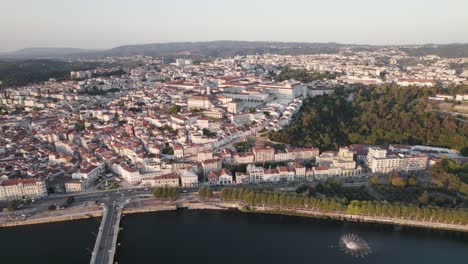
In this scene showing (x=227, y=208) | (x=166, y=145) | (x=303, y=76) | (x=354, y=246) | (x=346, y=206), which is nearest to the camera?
(x=354, y=246)

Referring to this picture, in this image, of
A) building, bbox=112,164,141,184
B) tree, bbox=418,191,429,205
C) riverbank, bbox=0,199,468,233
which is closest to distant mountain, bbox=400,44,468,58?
tree, bbox=418,191,429,205

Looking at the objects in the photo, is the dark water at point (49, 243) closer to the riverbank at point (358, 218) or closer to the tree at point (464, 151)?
the riverbank at point (358, 218)

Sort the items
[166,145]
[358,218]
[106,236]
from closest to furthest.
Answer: [106,236]
[358,218]
[166,145]

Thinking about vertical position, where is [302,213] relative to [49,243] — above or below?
above

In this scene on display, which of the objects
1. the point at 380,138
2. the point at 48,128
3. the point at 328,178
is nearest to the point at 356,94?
the point at 380,138

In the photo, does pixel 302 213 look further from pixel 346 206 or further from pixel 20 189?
pixel 20 189

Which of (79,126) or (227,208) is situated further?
(79,126)

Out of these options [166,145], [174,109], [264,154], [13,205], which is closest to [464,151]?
[264,154]
